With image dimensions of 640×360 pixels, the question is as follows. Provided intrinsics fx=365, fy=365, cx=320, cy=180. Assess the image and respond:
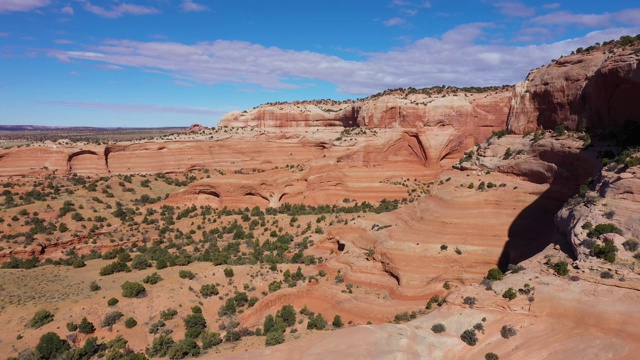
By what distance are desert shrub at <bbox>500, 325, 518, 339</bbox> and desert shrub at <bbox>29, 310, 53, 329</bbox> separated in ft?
79.8

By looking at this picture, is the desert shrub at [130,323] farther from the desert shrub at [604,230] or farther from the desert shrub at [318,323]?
the desert shrub at [604,230]

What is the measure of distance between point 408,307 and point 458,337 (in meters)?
8.90

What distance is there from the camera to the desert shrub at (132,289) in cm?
2443

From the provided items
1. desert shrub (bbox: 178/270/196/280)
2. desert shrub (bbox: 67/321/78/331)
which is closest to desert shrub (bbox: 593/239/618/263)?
desert shrub (bbox: 178/270/196/280)

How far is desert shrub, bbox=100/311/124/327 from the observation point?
2211cm

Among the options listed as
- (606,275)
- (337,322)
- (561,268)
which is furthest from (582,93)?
(337,322)

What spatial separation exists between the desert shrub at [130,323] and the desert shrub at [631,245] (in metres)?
25.5

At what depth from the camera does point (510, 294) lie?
46.6ft

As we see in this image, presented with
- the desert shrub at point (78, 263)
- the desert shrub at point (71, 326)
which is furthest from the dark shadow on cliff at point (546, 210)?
the desert shrub at point (78, 263)

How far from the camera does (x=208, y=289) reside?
25891 mm

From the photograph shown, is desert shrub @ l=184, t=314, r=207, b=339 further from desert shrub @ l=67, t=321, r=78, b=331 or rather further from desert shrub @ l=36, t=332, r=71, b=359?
desert shrub @ l=36, t=332, r=71, b=359

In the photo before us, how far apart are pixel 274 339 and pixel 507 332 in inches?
435

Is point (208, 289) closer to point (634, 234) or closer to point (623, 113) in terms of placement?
point (634, 234)

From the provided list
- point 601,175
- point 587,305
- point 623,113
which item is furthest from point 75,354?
point 623,113
